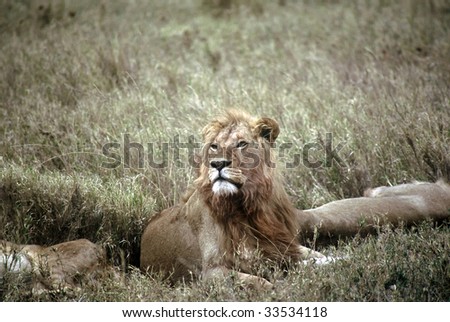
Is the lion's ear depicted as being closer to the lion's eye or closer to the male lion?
the male lion

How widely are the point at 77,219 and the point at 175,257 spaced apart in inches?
36.3

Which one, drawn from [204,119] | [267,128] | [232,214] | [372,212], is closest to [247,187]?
[232,214]

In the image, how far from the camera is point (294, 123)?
7887 mm

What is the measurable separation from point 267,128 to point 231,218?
667mm

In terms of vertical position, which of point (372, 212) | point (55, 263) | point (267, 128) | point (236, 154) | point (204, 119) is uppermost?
point (267, 128)

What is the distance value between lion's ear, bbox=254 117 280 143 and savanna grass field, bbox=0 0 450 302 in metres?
0.42

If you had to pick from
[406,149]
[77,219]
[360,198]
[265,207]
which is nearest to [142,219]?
[77,219]

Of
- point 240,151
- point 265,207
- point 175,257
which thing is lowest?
point 175,257

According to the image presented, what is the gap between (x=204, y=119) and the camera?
25.8 feet

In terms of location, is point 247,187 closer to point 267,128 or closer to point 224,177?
point 224,177

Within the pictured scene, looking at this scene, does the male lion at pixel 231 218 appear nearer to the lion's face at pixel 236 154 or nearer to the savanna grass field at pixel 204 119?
the lion's face at pixel 236 154

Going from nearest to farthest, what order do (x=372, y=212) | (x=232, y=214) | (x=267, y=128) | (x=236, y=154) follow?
(x=236, y=154)
(x=232, y=214)
(x=267, y=128)
(x=372, y=212)

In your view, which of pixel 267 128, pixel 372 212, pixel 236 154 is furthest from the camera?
pixel 372 212

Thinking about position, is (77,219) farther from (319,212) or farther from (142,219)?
(319,212)
